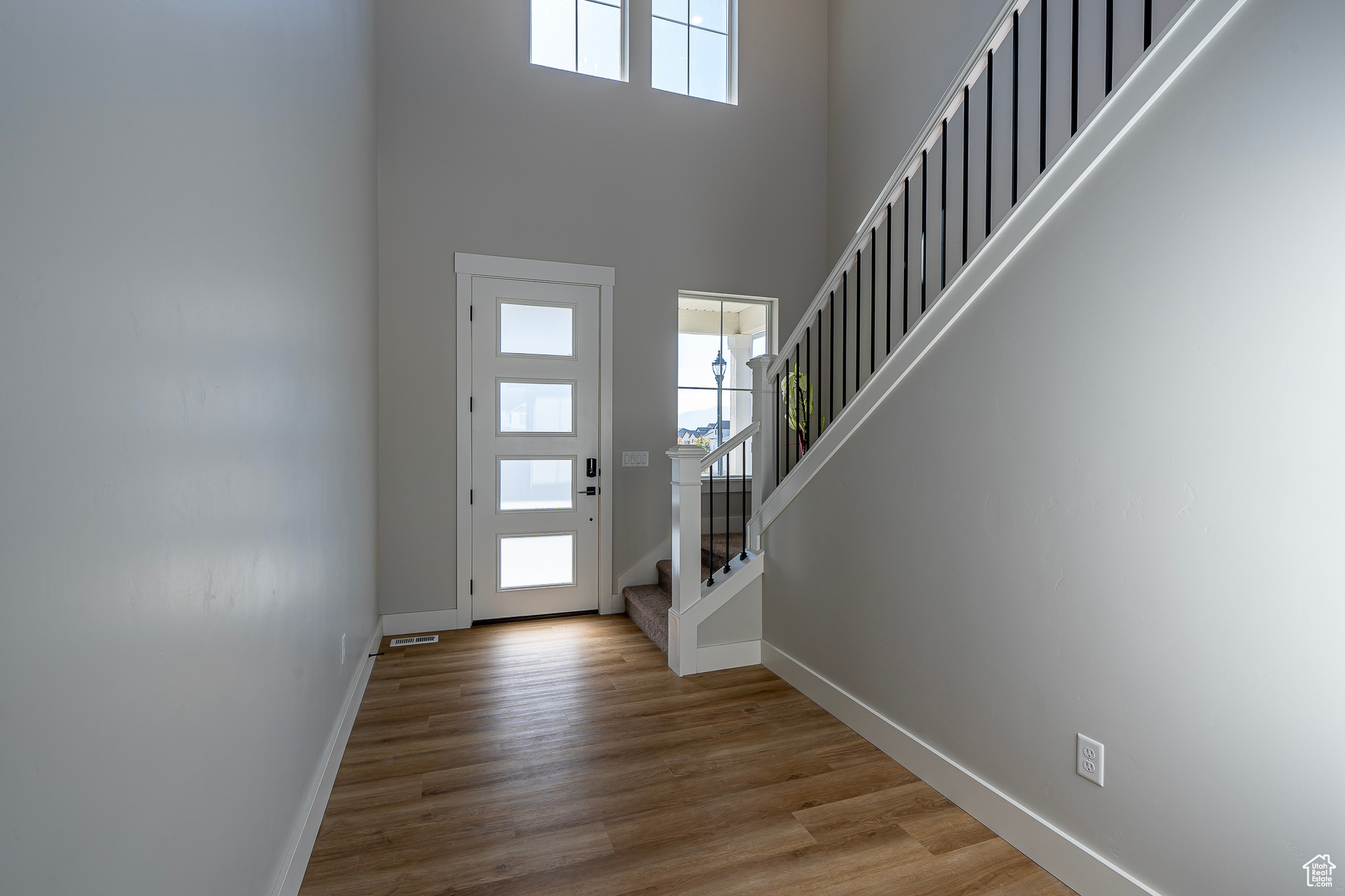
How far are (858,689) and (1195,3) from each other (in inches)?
97.7

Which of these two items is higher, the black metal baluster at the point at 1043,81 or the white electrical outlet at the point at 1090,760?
the black metal baluster at the point at 1043,81

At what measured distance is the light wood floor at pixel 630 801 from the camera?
5.98 ft

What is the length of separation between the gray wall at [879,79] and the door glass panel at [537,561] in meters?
3.04

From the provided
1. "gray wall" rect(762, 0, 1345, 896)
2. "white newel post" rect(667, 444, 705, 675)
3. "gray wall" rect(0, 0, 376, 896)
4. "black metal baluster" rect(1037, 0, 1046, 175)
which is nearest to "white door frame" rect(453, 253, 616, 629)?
"white newel post" rect(667, 444, 705, 675)

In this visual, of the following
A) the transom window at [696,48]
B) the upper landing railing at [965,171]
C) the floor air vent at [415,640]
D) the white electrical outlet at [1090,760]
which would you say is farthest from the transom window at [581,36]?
the white electrical outlet at [1090,760]

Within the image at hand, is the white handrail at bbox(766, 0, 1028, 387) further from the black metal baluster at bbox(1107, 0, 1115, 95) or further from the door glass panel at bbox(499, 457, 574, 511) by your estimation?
the door glass panel at bbox(499, 457, 574, 511)

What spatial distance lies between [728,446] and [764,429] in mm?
219

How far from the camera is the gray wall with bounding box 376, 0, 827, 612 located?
4023 millimetres

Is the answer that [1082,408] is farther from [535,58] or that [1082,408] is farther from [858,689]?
[535,58]

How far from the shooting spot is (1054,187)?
1.85 m

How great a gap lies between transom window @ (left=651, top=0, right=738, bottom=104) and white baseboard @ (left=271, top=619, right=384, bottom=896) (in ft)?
14.4

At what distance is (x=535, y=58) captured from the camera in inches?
170

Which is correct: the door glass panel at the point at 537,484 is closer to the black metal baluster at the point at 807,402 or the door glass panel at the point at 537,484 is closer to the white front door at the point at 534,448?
the white front door at the point at 534,448

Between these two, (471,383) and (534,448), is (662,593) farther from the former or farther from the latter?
(471,383)
